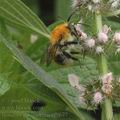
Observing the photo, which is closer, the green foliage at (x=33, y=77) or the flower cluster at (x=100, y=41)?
the green foliage at (x=33, y=77)

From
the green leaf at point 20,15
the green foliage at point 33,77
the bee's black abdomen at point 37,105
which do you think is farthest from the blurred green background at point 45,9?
the green leaf at point 20,15

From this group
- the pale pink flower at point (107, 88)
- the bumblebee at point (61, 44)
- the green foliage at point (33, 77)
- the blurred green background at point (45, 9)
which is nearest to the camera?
the green foliage at point (33, 77)

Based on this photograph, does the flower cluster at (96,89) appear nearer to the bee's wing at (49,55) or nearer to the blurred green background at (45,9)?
the bee's wing at (49,55)

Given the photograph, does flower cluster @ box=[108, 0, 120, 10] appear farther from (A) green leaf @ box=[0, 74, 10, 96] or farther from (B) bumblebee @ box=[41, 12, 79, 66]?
(A) green leaf @ box=[0, 74, 10, 96]

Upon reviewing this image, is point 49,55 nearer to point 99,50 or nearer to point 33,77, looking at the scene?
point 33,77

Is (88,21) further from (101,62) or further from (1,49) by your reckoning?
(1,49)

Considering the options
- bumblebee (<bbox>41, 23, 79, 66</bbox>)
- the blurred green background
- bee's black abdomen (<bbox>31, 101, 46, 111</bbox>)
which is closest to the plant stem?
bumblebee (<bbox>41, 23, 79, 66</bbox>)
